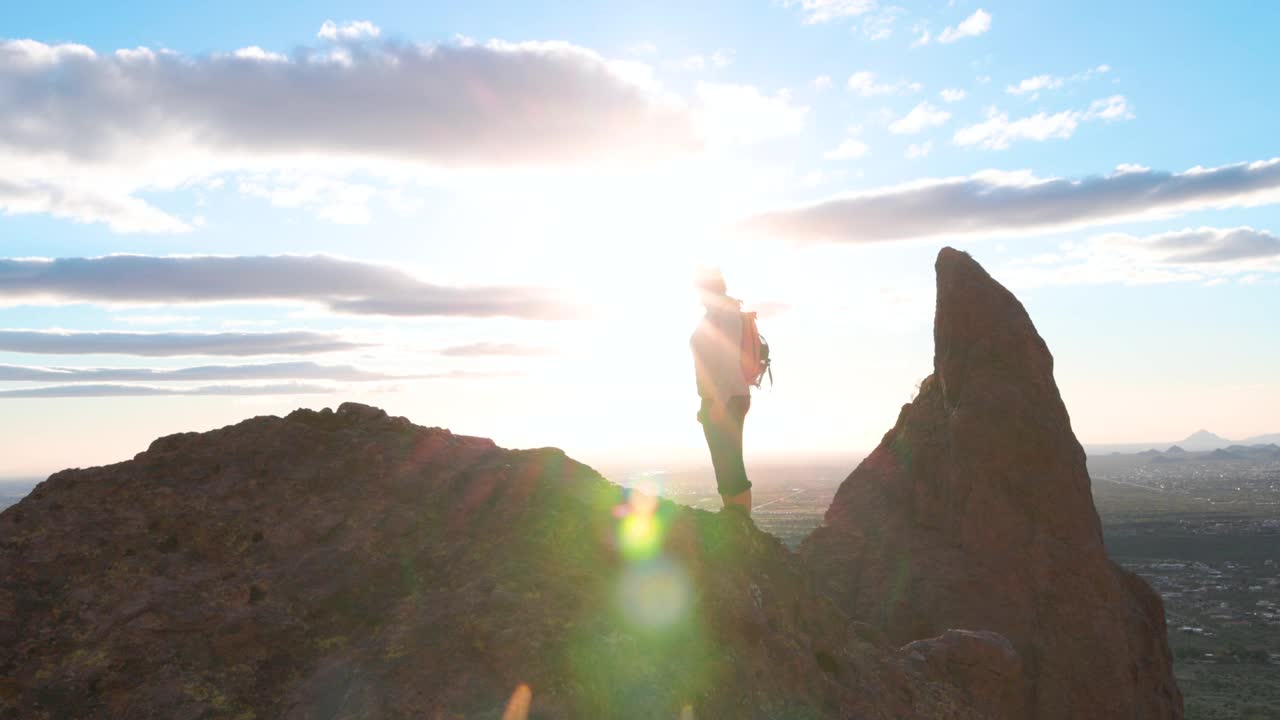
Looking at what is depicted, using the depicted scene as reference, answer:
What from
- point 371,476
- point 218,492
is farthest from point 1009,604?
point 218,492

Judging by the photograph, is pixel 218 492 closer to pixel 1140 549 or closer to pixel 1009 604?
pixel 1009 604

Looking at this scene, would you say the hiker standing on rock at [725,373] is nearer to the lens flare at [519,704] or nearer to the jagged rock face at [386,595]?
the jagged rock face at [386,595]

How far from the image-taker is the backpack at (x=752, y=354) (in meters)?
9.71

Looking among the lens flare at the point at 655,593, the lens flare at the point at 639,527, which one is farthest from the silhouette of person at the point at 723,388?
the lens flare at the point at 655,593

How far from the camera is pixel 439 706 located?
489cm

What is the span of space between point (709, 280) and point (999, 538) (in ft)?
21.0

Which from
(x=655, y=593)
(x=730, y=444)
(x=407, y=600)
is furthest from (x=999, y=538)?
(x=407, y=600)

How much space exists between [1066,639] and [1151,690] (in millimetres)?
1417

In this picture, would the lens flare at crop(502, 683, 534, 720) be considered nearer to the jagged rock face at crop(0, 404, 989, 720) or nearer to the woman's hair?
the jagged rock face at crop(0, 404, 989, 720)

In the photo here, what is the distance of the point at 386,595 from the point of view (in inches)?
229

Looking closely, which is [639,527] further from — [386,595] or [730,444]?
[730,444]

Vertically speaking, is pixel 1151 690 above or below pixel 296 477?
below

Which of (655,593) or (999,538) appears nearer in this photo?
(655,593)

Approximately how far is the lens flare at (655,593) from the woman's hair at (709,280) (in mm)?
4266
